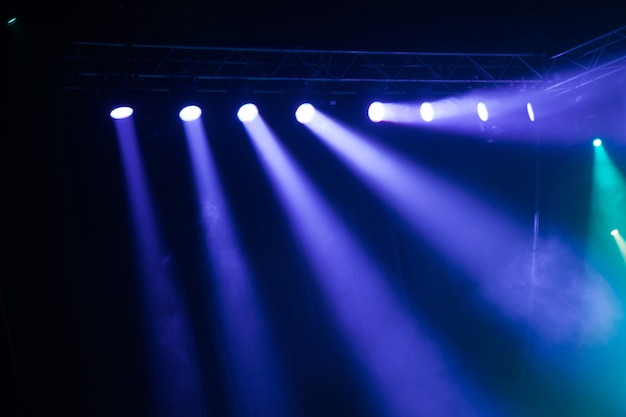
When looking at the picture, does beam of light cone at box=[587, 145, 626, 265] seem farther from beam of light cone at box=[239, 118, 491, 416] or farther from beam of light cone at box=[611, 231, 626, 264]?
beam of light cone at box=[239, 118, 491, 416]

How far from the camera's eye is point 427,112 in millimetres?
6582

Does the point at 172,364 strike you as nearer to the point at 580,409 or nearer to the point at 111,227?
the point at 111,227

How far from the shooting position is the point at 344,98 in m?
5.88

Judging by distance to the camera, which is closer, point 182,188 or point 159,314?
point 159,314

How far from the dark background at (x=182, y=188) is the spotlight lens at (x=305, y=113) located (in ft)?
0.59

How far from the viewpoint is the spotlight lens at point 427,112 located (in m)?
6.55

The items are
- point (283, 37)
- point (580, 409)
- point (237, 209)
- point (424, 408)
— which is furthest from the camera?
point (580, 409)

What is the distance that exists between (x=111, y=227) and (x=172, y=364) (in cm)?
134

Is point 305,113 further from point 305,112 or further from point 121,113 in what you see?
point 121,113

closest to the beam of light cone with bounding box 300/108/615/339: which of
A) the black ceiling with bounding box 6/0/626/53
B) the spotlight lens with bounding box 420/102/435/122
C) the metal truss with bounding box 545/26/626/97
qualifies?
the spotlight lens with bounding box 420/102/435/122

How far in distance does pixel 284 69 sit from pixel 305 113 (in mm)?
646

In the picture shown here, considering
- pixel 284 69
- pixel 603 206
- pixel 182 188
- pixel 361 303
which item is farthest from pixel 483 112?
pixel 182 188

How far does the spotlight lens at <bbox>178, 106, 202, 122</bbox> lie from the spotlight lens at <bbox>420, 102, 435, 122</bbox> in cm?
261

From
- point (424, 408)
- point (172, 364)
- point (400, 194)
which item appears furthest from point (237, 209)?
point (424, 408)
